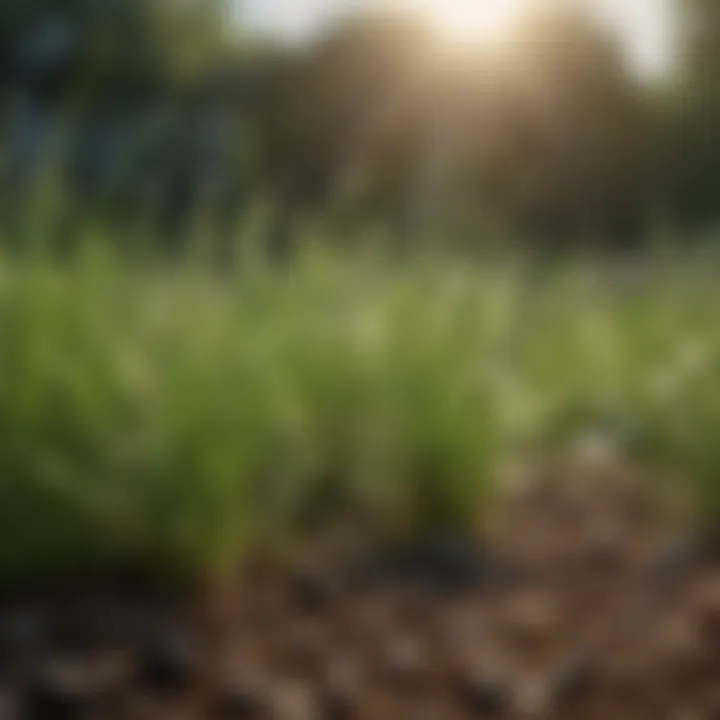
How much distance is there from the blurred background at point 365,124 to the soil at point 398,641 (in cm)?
61

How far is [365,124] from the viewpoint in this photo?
13.1 meters

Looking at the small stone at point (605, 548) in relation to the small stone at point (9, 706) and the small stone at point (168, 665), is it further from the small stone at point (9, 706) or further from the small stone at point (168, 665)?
the small stone at point (9, 706)

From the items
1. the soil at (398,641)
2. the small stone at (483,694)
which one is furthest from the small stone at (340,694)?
the small stone at (483,694)

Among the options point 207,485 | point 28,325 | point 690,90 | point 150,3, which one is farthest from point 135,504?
point 150,3

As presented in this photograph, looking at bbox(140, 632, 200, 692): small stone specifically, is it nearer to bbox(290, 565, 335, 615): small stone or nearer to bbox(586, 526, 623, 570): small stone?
bbox(290, 565, 335, 615): small stone

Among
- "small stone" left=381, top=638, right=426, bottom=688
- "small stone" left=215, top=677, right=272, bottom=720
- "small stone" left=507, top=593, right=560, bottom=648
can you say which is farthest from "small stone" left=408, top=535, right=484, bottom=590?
"small stone" left=215, top=677, right=272, bottom=720

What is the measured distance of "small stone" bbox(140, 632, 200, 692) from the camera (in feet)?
5.95

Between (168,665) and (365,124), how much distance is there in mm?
11560

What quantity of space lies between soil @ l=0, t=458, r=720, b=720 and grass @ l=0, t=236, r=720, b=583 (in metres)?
0.09

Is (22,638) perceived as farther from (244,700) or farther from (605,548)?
(605,548)

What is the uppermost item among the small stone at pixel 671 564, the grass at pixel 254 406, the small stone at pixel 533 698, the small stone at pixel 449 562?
the grass at pixel 254 406

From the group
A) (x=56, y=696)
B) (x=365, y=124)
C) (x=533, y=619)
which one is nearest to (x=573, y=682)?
(x=533, y=619)

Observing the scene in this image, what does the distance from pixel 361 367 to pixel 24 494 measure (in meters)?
0.60

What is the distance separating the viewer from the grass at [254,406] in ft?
6.42
